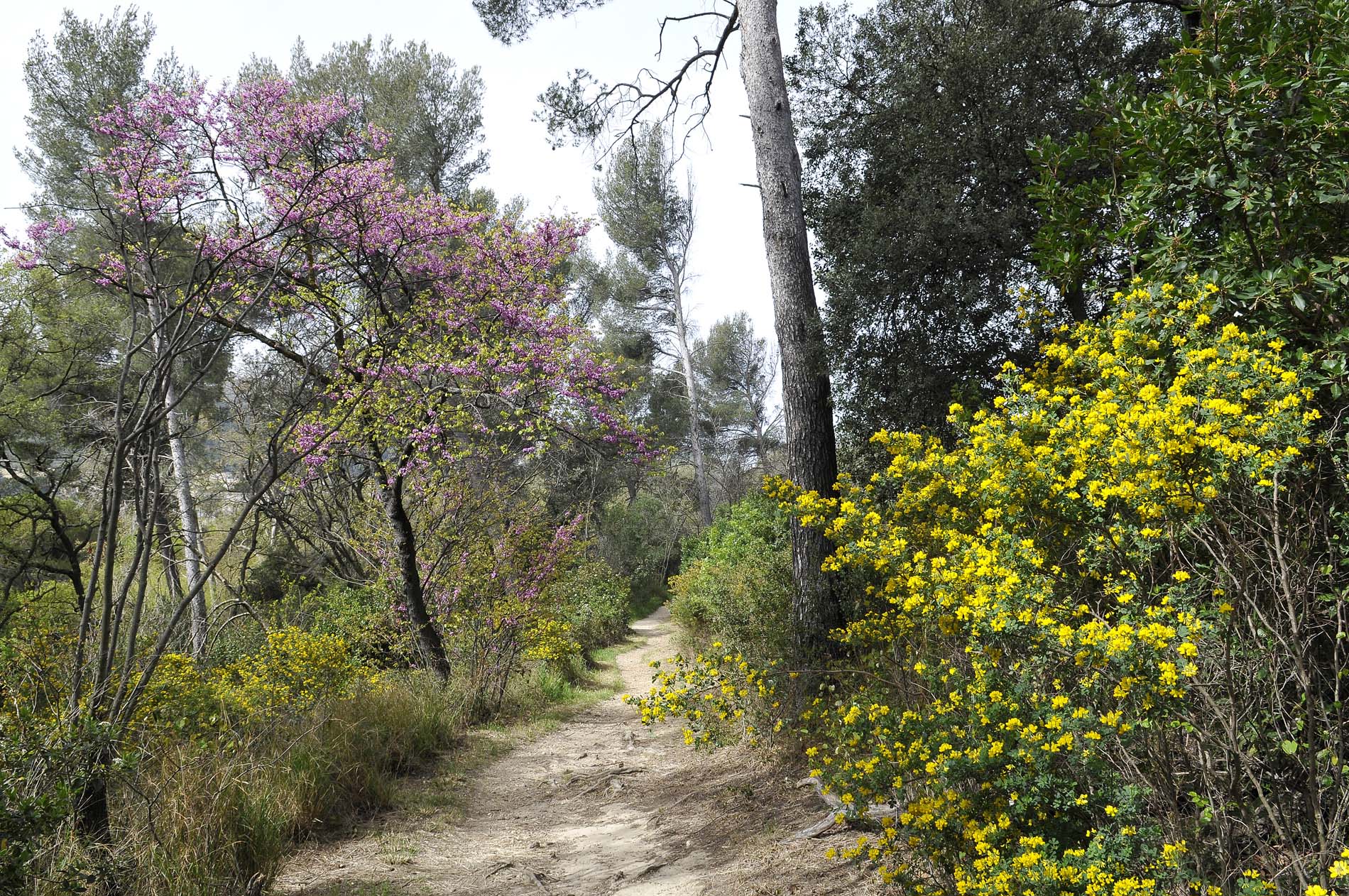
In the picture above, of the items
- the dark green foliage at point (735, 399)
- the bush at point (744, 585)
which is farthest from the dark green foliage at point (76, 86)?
the dark green foliage at point (735, 399)

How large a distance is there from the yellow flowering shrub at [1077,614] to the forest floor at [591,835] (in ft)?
1.85

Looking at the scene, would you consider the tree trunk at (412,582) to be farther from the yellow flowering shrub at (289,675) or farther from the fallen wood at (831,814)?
the fallen wood at (831,814)

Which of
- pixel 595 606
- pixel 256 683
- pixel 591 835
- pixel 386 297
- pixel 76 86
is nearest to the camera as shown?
pixel 591 835

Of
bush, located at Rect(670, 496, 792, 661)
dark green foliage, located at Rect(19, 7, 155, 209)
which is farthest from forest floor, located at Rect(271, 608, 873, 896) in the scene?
dark green foliage, located at Rect(19, 7, 155, 209)

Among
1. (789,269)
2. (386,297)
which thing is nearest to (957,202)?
(789,269)

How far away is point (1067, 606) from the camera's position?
2.49m

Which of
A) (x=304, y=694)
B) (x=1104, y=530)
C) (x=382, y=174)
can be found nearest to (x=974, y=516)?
(x=1104, y=530)

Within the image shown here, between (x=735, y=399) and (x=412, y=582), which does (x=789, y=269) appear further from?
(x=735, y=399)

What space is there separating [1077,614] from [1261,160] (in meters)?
1.99

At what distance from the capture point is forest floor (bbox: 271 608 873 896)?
11.4 ft

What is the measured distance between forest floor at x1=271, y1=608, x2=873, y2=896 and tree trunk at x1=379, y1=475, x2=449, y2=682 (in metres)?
1.42

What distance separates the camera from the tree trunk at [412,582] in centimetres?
732

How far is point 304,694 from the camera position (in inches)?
202

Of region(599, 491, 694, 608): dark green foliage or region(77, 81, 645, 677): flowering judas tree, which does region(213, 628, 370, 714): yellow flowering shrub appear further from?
region(599, 491, 694, 608): dark green foliage
